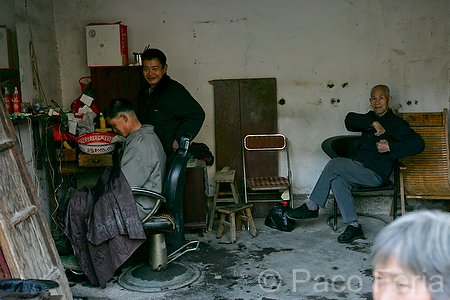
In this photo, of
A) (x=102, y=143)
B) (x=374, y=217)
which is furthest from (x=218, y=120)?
(x=374, y=217)

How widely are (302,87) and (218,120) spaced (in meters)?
0.96

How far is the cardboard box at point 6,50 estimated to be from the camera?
11.9 ft

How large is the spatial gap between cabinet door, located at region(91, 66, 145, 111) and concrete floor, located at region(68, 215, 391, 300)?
61.8 inches

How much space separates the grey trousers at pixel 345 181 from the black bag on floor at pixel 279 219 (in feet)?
1.06

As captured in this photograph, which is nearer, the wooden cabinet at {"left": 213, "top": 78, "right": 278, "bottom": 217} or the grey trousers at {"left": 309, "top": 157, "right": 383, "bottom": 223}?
the grey trousers at {"left": 309, "top": 157, "right": 383, "bottom": 223}

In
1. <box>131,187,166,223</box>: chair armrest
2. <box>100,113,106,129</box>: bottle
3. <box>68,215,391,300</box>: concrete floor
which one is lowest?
<box>68,215,391,300</box>: concrete floor

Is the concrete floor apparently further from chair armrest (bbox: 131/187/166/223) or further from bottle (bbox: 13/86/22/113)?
bottle (bbox: 13/86/22/113)

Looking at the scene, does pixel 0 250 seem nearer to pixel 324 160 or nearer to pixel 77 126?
pixel 77 126

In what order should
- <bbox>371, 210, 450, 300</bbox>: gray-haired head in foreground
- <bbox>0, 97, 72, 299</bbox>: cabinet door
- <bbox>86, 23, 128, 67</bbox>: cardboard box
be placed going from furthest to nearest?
<bbox>86, 23, 128, 67</bbox>: cardboard box → <bbox>0, 97, 72, 299</bbox>: cabinet door → <bbox>371, 210, 450, 300</bbox>: gray-haired head in foreground

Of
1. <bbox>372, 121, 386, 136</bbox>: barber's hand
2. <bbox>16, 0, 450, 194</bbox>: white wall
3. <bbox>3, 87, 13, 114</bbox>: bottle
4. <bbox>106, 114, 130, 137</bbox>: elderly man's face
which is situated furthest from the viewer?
<bbox>16, 0, 450, 194</bbox>: white wall

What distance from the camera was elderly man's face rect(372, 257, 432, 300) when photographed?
94cm

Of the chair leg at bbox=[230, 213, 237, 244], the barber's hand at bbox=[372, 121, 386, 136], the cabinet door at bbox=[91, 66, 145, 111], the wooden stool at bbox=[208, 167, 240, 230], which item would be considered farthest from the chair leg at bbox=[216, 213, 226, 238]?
the barber's hand at bbox=[372, 121, 386, 136]

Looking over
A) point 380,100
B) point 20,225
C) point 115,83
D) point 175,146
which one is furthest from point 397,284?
point 115,83

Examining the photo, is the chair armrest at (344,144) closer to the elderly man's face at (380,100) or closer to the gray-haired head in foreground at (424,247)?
the elderly man's face at (380,100)
